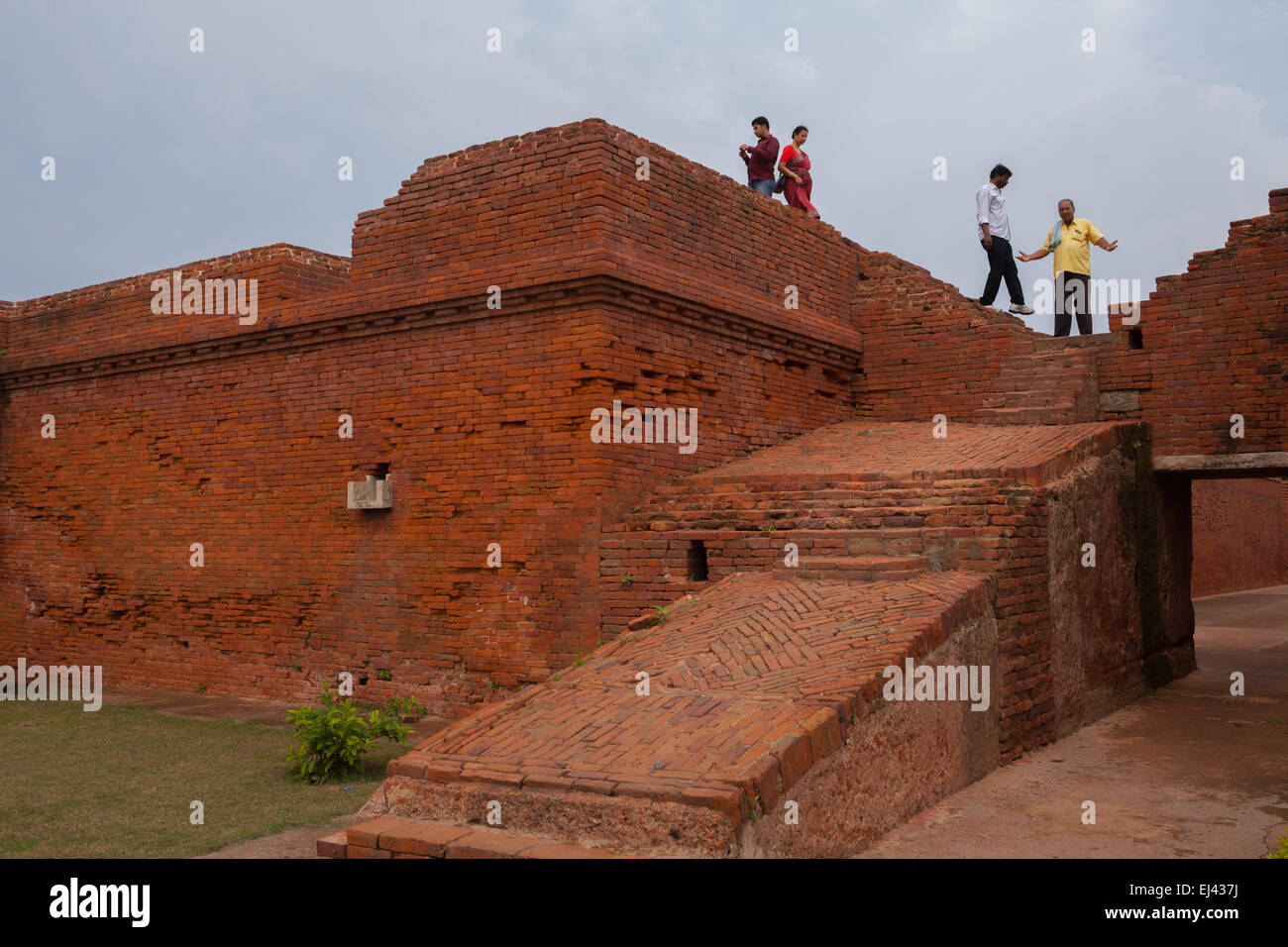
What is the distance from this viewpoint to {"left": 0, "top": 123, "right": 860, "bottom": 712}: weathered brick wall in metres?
8.63

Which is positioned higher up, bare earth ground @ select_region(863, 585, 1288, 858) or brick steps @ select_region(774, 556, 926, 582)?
brick steps @ select_region(774, 556, 926, 582)

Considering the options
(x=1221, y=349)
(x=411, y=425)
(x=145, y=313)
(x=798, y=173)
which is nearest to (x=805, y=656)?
(x=411, y=425)

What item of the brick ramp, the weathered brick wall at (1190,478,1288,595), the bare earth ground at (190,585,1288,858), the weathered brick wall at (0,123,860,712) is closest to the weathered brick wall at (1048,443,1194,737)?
the bare earth ground at (190,585,1288,858)

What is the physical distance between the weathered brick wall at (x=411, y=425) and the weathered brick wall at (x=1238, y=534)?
13611 mm

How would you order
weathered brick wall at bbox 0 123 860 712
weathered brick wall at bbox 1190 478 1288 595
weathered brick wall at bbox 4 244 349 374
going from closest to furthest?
weathered brick wall at bbox 0 123 860 712
weathered brick wall at bbox 4 244 349 374
weathered brick wall at bbox 1190 478 1288 595

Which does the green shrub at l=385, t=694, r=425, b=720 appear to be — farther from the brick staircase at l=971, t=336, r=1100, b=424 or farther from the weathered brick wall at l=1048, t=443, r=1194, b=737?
the brick staircase at l=971, t=336, r=1100, b=424

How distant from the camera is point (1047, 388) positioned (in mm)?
10125

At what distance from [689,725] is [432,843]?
1258 mm

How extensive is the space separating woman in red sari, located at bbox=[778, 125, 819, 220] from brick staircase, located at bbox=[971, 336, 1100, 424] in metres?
2.89

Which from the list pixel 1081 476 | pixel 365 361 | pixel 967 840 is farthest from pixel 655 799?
pixel 365 361

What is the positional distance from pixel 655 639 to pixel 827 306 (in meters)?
5.63

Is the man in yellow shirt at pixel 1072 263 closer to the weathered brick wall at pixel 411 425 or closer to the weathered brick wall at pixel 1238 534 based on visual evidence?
the weathered brick wall at pixel 411 425

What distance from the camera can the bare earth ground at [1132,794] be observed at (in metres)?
5.14
